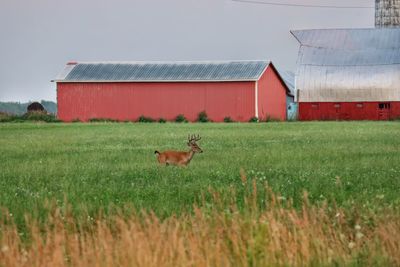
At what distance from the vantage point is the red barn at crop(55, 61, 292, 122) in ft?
218

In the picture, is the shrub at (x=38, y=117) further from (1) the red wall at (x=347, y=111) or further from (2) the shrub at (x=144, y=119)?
(1) the red wall at (x=347, y=111)

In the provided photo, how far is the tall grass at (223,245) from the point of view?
30.8ft

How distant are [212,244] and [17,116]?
2437 inches

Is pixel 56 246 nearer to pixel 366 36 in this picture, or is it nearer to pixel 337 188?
pixel 337 188

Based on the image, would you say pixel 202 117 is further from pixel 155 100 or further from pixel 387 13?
pixel 387 13

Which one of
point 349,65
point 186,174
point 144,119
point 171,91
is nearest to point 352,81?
point 349,65

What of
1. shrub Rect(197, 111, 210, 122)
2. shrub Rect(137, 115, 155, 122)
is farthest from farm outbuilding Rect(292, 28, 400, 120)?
shrub Rect(137, 115, 155, 122)

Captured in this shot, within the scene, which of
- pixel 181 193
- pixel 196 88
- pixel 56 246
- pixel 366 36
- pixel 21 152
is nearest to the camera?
pixel 56 246

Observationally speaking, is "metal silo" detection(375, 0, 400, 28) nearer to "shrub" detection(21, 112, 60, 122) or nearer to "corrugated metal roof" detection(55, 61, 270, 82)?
"corrugated metal roof" detection(55, 61, 270, 82)

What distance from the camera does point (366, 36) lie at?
255 feet

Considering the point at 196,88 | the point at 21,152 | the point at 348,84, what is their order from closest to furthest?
the point at 21,152 → the point at 196,88 → the point at 348,84

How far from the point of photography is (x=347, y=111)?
72000 millimetres

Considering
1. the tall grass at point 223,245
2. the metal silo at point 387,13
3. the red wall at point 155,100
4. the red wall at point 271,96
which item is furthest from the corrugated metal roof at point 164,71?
the tall grass at point 223,245

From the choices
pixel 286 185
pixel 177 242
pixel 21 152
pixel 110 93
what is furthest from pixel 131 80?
pixel 177 242
